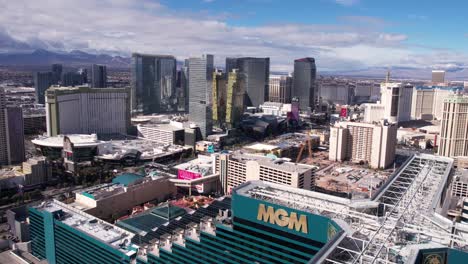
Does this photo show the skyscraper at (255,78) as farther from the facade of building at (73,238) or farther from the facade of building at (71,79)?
the facade of building at (73,238)

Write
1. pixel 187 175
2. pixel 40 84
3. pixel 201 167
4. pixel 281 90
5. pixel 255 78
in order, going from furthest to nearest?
pixel 281 90 < pixel 255 78 < pixel 40 84 < pixel 201 167 < pixel 187 175

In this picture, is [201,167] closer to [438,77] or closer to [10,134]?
[10,134]

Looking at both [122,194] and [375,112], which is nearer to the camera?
[122,194]

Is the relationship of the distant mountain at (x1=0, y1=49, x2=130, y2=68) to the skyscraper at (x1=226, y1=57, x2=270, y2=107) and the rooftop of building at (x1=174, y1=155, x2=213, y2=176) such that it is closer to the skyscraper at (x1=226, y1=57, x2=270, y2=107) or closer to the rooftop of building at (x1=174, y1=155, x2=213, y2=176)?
the skyscraper at (x1=226, y1=57, x2=270, y2=107)

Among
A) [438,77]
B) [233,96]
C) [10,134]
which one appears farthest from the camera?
[438,77]

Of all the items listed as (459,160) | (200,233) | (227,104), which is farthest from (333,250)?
(227,104)

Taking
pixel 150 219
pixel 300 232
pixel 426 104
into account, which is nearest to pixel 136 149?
pixel 150 219

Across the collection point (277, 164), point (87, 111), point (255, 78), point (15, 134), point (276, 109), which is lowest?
point (277, 164)

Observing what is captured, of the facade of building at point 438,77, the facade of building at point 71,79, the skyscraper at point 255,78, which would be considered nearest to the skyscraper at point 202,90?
the skyscraper at point 255,78

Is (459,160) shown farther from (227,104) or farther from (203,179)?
(227,104)
